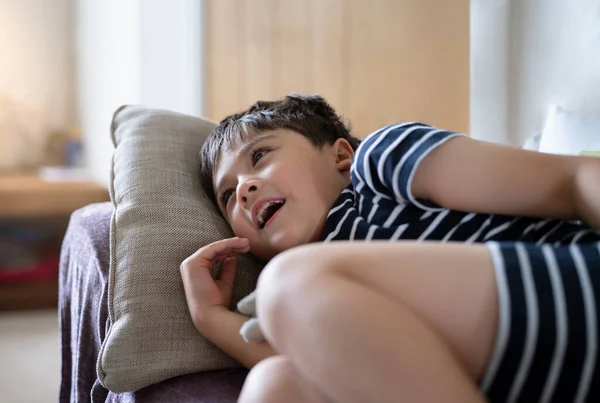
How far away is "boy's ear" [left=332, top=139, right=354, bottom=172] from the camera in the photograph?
3.67ft

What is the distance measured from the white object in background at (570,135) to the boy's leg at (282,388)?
2.87ft

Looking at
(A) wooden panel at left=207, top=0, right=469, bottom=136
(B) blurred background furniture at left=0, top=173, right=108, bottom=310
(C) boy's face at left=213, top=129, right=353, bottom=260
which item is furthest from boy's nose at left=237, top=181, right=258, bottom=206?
(B) blurred background furniture at left=0, top=173, right=108, bottom=310

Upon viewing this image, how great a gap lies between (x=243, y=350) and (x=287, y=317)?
284 millimetres

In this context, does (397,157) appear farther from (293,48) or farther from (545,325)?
(293,48)

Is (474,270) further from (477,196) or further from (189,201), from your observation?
(189,201)

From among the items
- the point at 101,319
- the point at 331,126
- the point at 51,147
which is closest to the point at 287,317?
the point at 101,319

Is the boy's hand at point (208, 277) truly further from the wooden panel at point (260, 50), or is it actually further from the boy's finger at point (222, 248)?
the wooden panel at point (260, 50)

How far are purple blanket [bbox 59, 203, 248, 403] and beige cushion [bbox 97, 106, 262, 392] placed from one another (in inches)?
1.1

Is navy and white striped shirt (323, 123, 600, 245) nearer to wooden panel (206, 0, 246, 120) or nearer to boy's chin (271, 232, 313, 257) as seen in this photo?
boy's chin (271, 232, 313, 257)

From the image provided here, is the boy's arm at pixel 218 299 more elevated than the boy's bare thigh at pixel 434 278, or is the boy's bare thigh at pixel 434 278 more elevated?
the boy's bare thigh at pixel 434 278

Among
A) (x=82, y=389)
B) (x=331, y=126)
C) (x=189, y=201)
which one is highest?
(x=331, y=126)

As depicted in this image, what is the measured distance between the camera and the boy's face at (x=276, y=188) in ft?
3.22

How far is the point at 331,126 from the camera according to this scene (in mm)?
1194

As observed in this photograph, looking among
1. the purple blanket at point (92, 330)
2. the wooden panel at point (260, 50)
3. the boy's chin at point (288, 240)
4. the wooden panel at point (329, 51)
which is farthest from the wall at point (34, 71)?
the boy's chin at point (288, 240)
